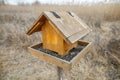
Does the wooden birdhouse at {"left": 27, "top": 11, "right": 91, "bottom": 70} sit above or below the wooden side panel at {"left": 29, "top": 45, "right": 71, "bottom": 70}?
above

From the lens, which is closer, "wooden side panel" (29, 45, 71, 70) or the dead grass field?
"wooden side panel" (29, 45, 71, 70)

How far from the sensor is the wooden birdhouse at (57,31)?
125 cm

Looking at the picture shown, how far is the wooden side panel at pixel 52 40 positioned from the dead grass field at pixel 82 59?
1.03 meters

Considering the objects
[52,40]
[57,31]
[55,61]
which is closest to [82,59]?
[52,40]

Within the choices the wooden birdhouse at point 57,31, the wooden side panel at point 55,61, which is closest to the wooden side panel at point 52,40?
the wooden birdhouse at point 57,31

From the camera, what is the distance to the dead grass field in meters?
3.11

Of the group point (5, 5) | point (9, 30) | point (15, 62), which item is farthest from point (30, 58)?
point (5, 5)

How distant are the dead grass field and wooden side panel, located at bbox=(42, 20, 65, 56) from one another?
103 cm

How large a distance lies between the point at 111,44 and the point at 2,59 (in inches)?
122

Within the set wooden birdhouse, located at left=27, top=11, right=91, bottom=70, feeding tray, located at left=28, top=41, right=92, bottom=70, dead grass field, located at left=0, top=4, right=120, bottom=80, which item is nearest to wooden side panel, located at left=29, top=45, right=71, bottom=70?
feeding tray, located at left=28, top=41, right=92, bottom=70

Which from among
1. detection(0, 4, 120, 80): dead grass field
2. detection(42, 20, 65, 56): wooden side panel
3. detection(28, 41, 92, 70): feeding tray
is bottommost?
detection(0, 4, 120, 80): dead grass field

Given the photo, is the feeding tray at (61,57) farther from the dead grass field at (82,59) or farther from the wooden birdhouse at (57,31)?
the dead grass field at (82,59)

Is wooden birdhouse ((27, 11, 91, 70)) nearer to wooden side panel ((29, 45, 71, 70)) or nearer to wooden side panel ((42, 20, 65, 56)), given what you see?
wooden side panel ((42, 20, 65, 56))

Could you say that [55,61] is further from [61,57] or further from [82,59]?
[82,59]
